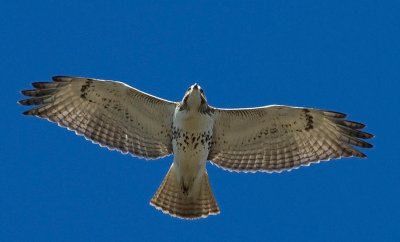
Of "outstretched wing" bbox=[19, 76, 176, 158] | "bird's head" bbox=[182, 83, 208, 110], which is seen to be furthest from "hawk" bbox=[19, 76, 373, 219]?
"bird's head" bbox=[182, 83, 208, 110]

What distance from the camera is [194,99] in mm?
19406

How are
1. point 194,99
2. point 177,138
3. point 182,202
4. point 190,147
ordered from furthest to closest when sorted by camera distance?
1. point 182,202
2. point 177,138
3. point 190,147
4. point 194,99

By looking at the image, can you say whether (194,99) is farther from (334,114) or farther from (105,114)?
(334,114)

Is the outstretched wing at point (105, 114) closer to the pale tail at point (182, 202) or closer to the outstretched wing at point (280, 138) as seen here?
the pale tail at point (182, 202)

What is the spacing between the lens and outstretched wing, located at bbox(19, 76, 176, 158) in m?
20.4


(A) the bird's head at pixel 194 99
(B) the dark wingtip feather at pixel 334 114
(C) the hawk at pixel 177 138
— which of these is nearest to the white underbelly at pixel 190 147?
(C) the hawk at pixel 177 138

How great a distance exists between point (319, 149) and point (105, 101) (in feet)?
13.2

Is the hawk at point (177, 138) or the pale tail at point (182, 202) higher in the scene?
the hawk at point (177, 138)

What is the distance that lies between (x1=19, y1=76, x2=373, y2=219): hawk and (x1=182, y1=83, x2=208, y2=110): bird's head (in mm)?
564

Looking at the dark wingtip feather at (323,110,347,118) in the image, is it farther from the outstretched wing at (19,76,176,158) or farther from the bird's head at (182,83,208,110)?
the outstretched wing at (19,76,176,158)

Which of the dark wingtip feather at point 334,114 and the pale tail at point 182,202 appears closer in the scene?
the dark wingtip feather at point 334,114

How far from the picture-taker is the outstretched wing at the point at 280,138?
20344mm

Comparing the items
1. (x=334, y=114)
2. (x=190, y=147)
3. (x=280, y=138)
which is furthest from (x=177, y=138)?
(x=334, y=114)

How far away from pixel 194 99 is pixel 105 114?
2102 mm
